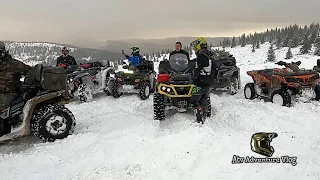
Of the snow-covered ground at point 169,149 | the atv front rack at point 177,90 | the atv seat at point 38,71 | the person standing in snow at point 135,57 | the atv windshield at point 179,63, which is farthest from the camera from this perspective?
the person standing in snow at point 135,57

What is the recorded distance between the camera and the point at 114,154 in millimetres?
5133

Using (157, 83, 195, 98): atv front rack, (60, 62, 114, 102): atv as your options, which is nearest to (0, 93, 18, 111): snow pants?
(157, 83, 195, 98): atv front rack

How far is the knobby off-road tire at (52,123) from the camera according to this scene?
19.3 ft

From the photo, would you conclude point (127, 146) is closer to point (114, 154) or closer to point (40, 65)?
point (114, 154)

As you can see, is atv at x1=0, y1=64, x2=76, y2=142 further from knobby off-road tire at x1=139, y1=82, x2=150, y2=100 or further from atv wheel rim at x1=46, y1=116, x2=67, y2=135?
knobby off-road tire at x1=139, y1=82, x2=150, y2=100

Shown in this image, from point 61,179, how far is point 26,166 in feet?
3.01

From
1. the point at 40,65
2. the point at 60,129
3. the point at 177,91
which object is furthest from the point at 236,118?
the point at 40,65

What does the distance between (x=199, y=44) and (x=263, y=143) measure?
4.27m

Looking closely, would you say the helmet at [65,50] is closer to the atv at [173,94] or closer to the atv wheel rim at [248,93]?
the atv at [173,94]

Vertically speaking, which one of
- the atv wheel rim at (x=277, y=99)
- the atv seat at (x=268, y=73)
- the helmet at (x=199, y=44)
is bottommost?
the atv wheel rim at (x=277, y=99)

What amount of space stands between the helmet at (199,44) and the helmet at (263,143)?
342cm

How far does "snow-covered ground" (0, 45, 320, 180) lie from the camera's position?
14.3 feet

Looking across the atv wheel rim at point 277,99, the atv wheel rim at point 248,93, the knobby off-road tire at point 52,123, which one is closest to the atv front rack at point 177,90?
the knobby off-road tire at point 52,123

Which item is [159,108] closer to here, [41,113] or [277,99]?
[41,113]
